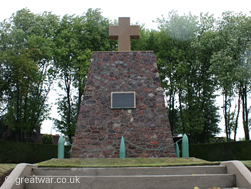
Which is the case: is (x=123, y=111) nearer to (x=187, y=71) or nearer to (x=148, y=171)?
(x=148, y=171)

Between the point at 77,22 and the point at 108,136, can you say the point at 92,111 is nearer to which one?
the point at 108,136

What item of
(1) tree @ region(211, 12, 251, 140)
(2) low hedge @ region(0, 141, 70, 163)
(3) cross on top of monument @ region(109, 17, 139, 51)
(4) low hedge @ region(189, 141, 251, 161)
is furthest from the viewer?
(1) tree @ region(211, 12, 251, 140)

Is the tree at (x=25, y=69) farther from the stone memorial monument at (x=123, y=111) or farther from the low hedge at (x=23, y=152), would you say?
the stone memorial monument at (x=123, y=111)

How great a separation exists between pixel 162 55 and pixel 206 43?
3.17 metres

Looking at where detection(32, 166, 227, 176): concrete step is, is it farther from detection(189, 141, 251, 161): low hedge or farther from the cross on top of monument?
detection(189, 141, 251, 161): low hedge

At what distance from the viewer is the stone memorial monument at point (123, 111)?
1005cm

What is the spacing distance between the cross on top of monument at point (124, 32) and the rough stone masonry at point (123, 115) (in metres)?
0.62

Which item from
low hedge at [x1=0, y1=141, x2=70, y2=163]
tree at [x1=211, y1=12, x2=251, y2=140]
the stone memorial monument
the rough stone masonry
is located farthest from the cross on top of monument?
low hedge at [x1=0, y1=141, x2=70, y2=163]

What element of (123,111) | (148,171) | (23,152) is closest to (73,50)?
(23,152)

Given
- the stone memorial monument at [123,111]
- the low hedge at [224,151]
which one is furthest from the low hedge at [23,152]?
the low hedge at [224,151]

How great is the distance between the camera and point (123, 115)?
10.4m

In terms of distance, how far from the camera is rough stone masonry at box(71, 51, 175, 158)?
10.0 metres

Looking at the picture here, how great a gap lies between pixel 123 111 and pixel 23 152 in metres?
7.11

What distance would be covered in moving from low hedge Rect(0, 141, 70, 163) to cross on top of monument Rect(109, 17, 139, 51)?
7.57 metres
